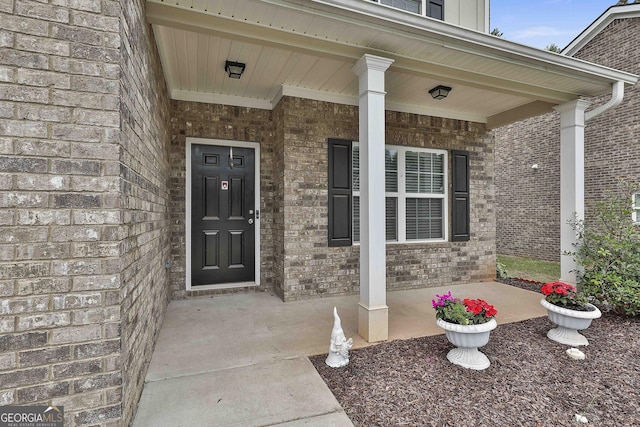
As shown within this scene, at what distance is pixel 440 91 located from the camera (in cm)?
382

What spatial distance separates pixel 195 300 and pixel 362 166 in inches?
108

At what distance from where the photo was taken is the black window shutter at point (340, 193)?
4.07 metres

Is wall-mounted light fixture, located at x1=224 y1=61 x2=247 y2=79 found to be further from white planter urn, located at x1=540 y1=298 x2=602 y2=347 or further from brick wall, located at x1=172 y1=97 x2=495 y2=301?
white planter urn, located at x1=540 y1=298 x2=602 y2=347

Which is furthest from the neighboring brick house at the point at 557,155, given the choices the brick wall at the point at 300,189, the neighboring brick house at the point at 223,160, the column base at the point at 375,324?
the column base at the point at 375,324

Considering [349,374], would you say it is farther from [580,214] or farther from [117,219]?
[580,214]

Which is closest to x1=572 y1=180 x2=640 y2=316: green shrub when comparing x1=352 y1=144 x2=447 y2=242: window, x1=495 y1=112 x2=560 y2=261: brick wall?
x1=352 y1=144 x2=447 y2=242: window

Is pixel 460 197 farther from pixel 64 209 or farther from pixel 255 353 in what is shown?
pixel 64 209

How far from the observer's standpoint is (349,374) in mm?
2166

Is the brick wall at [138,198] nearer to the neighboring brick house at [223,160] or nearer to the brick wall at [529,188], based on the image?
the neighboring brick house at [223,160]

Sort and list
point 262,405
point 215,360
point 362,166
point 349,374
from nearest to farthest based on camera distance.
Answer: point 262,405, point 349,374, point 215,360, point 362,166

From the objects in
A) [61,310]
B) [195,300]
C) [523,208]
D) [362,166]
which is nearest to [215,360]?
[61,310]

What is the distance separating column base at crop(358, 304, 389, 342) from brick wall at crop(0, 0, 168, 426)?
1.81 m

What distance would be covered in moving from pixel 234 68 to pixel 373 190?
194 centimetres

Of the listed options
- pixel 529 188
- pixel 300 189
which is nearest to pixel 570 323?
pixel 300 189
